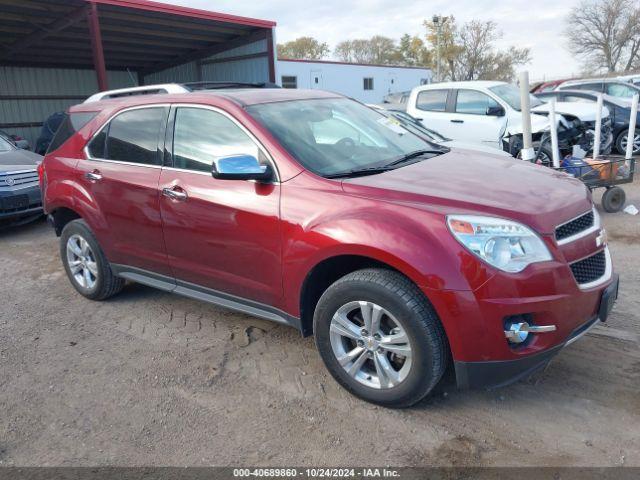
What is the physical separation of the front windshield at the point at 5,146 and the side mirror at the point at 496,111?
26.8 ft

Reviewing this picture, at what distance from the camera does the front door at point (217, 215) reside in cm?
334

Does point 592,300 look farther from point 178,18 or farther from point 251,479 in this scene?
point 178,18

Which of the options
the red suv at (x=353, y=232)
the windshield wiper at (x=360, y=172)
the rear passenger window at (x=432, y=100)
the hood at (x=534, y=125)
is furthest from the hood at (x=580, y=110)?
the windshield wiper at (x=360, y=172)

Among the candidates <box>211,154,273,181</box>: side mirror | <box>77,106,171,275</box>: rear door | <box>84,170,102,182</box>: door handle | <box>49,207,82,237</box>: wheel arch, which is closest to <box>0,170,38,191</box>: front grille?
<box>49,207,82,237</box>: wheel arch

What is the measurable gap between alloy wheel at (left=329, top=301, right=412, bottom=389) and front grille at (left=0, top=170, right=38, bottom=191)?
645 cm

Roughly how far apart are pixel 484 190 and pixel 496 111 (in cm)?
738

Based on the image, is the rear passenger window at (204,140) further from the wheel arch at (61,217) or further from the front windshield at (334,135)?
the wheel arch at (61,217)

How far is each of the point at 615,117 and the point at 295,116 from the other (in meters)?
10.6

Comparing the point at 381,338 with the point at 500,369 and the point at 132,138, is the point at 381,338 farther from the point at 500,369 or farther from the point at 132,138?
the point at 132,138

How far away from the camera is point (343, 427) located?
2.95m

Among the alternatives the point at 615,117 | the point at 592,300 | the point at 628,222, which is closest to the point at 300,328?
the point at 592,300

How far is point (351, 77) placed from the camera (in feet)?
100

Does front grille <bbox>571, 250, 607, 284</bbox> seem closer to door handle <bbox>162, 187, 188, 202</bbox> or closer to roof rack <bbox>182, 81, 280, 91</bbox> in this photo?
door handle <bbox>162, 187, 188, 202</bbox>

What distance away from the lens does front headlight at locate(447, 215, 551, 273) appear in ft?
8.63
